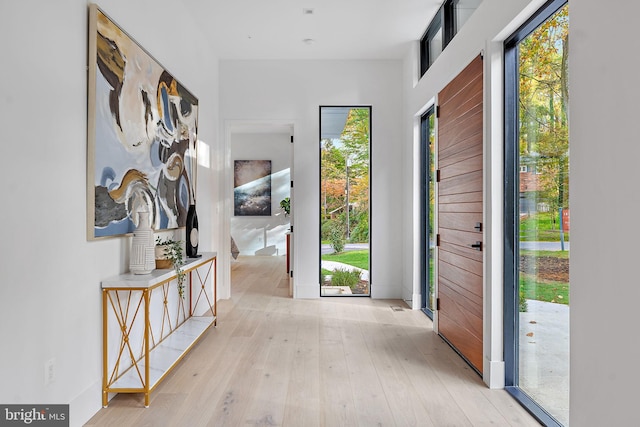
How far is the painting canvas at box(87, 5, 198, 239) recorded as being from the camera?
2.18 m

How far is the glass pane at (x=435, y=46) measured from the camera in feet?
12.6

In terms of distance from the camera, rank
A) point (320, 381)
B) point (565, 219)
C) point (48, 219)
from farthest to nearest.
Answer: point (320, 381)
point (565, 219)
point (48, 219)

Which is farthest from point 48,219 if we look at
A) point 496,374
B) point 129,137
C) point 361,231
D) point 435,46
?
point 361,231

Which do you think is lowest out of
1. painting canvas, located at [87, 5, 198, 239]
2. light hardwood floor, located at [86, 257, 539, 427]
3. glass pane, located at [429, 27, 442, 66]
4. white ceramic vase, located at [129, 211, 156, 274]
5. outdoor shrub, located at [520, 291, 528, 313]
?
light hardwood floor, located at [86, 257, 539, 427]

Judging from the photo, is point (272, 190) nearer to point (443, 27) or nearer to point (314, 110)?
point (314, 110)

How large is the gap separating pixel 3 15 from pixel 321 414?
2.30m

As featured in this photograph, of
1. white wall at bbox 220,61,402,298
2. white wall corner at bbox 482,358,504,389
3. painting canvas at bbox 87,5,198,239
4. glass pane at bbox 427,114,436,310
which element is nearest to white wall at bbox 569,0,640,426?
white wall corner at bbox 482,358,504,389

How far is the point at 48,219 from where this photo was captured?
1.82 meters

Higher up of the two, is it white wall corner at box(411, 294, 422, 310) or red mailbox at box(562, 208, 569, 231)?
red mailbox at box(562, 208, 569, 231)

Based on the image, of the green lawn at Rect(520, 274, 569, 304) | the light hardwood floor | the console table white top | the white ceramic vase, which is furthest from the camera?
the white ceramic vase

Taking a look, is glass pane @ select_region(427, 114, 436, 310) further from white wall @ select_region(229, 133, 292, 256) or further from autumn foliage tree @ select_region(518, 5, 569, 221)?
white wall @ select_region(229, 133, 292, 256)

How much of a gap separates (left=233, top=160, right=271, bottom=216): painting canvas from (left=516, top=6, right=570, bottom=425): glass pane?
694 cm

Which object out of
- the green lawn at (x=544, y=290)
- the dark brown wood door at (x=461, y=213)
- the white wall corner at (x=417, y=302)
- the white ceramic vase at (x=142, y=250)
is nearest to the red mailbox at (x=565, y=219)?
the green lawn at (x=544, y=290)

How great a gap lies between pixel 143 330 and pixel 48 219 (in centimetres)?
130
